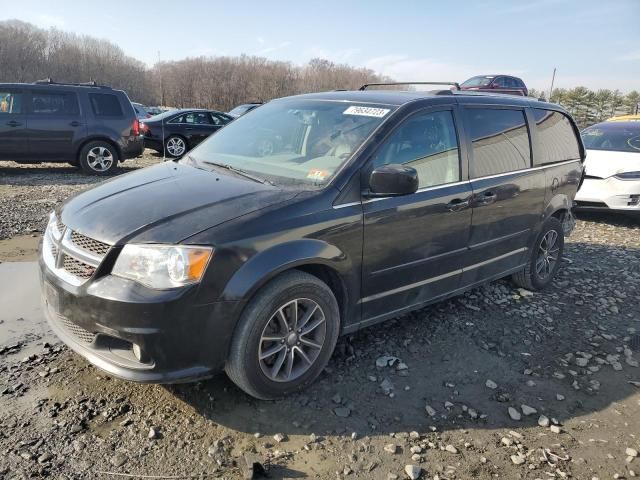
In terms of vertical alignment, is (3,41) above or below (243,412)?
above

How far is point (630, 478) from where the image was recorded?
8.32 feet

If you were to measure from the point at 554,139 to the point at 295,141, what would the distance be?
278 centimetres

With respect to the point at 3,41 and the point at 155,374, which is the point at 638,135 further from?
the point at 3,41

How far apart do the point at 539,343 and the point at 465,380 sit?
0.97m

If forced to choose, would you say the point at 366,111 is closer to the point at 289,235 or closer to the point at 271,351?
the point at 289,235

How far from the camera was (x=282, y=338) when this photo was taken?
9.37ft

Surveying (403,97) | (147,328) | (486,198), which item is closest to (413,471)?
(147,328)

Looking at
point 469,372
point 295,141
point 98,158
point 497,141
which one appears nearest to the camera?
point 469,372

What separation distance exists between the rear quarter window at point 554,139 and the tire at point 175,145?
1108cm

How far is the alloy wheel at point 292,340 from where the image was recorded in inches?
111

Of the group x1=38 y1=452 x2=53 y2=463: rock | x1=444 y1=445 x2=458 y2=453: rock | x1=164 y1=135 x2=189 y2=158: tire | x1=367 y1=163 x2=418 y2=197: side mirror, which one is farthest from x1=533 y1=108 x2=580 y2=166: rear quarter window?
x1=164 y1=135 x2=189 y2=158: tire

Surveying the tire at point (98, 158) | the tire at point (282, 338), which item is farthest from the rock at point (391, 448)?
the tire at point (98, 158)

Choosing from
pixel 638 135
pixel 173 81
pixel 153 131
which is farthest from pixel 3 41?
pixel 638 135

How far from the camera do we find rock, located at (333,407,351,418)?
112 inches
